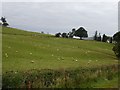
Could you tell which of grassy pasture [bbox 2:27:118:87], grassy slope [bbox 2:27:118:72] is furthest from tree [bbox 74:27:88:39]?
grassy pasture [bbox 2:27:118:87]

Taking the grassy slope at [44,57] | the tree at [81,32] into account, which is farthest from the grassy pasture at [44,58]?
the tree at [81,32]

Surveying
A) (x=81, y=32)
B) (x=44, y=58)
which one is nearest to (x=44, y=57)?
(x=44, y=58)

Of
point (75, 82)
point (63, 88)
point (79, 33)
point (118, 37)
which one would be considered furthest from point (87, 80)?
point (79, 33)

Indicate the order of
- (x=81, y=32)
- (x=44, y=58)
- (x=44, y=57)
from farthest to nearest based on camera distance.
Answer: (x=81, y=32)
(x=44, y=57)
(x=44, y=58)

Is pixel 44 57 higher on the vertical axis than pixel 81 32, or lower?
lower

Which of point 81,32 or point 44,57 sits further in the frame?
point 81,32

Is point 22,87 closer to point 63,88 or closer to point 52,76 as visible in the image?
point 63,88

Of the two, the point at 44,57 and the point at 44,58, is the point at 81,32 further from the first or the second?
the point at 44,58

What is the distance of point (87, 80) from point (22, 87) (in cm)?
579

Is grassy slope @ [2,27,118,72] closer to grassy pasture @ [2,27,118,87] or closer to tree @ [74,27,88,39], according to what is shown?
grassy pasture @ [2,27,118,87]

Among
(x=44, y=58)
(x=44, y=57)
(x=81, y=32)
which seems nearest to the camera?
(x=44, y=58)

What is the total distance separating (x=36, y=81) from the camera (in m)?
16.8

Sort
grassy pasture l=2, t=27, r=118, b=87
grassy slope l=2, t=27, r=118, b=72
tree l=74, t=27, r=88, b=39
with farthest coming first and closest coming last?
tree l=74, t=27, r=88, b=39, grassy slope l=2, t=27, r=118, b=72, grassy pasture l=2, t=27, r=118, b=87

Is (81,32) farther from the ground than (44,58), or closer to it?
farther from the ground
